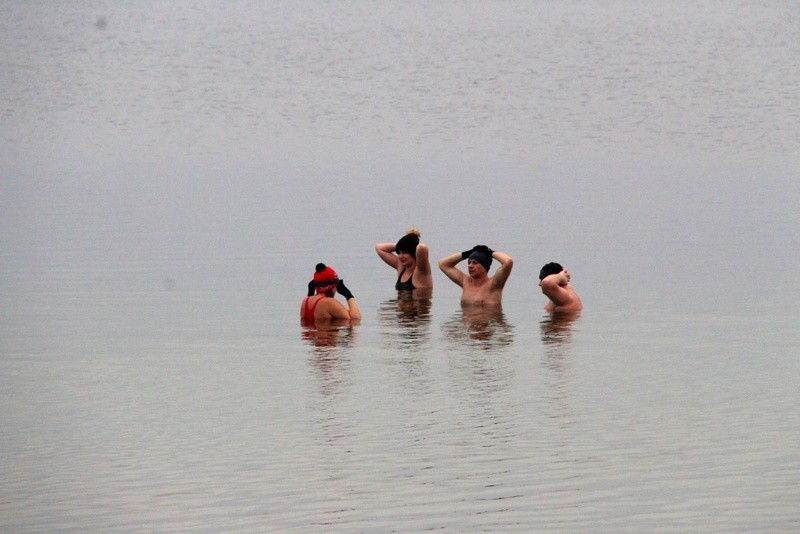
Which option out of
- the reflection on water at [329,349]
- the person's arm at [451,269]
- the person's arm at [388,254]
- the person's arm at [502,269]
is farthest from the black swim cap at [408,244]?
the reflection on water at [329,349]

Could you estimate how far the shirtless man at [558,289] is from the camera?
934 inches

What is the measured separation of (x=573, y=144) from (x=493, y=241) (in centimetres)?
2736

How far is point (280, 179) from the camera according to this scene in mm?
52906

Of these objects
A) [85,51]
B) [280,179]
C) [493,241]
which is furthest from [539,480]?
[85,51]

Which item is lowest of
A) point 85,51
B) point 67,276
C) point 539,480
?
point 539,480

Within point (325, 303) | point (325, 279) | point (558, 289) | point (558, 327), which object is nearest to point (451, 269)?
point (558, 289)

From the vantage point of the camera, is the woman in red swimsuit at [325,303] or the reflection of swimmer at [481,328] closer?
the reflection of swimmer at [481,328]

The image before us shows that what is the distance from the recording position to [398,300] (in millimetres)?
26641

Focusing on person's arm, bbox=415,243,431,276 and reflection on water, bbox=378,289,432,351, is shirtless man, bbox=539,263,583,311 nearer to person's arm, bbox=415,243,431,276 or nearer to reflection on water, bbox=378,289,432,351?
reflection on water, bbox=378,289,432,351

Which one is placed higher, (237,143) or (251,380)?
(237,143)

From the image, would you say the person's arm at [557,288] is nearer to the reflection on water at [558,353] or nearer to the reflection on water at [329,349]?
the reflection on water at [558,353]

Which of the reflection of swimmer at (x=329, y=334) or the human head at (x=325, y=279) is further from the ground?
the human head at (x=325, y=279)

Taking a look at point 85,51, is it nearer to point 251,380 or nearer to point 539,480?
point 251,380

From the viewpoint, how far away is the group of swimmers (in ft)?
75.3
